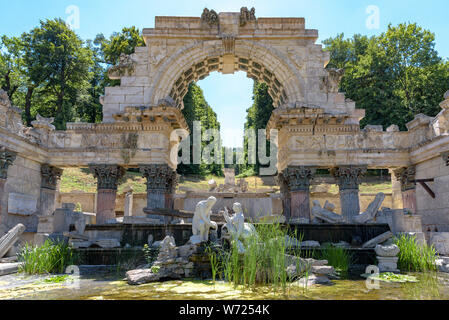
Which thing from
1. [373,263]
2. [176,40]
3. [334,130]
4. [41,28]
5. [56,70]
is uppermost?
[41,28]

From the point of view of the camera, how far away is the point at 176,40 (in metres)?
16.4

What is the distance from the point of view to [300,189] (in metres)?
15.0

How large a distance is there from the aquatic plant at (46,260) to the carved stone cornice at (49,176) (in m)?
7.35

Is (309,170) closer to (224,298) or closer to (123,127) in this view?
(123,127)

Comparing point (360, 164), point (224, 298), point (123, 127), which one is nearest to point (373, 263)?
point (224, 298)

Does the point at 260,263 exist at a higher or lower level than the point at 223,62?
lower

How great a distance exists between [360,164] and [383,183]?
61.7 feet

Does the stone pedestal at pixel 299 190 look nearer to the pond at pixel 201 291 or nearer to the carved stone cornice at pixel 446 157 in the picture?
the carved stone cornice at pixel 446 157

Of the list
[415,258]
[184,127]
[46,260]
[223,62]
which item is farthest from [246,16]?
[46,260]

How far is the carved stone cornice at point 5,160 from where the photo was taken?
1235 cm

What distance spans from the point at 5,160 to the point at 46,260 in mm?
6498

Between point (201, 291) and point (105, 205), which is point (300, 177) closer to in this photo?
point (105, 205)

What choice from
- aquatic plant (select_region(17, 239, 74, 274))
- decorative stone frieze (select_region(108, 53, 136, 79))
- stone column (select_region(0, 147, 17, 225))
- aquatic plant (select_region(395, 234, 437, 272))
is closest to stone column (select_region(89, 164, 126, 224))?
stone column (select_region(0, 147, 17, 225))

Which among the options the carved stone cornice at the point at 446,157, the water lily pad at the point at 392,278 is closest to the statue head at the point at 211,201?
the water lily pad at the point at 392,278
